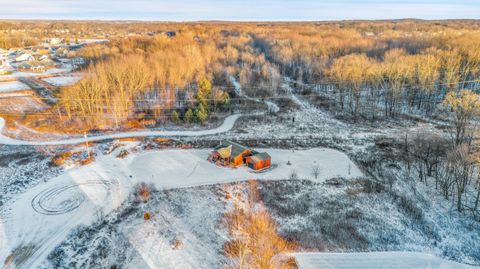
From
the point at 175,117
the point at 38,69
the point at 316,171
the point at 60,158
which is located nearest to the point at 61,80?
the point at 38,69

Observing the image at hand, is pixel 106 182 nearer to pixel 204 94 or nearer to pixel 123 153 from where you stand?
pixel 123 153

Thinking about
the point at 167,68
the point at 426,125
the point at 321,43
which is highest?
the point at 321,43

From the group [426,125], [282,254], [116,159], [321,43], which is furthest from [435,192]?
[321,43]

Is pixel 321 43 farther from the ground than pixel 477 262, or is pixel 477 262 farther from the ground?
pixel 321 43

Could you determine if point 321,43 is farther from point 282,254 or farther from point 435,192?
point 282,254

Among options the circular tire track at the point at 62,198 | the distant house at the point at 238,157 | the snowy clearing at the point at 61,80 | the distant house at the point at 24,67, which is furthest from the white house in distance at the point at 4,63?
the distant house at the point at 238,157
